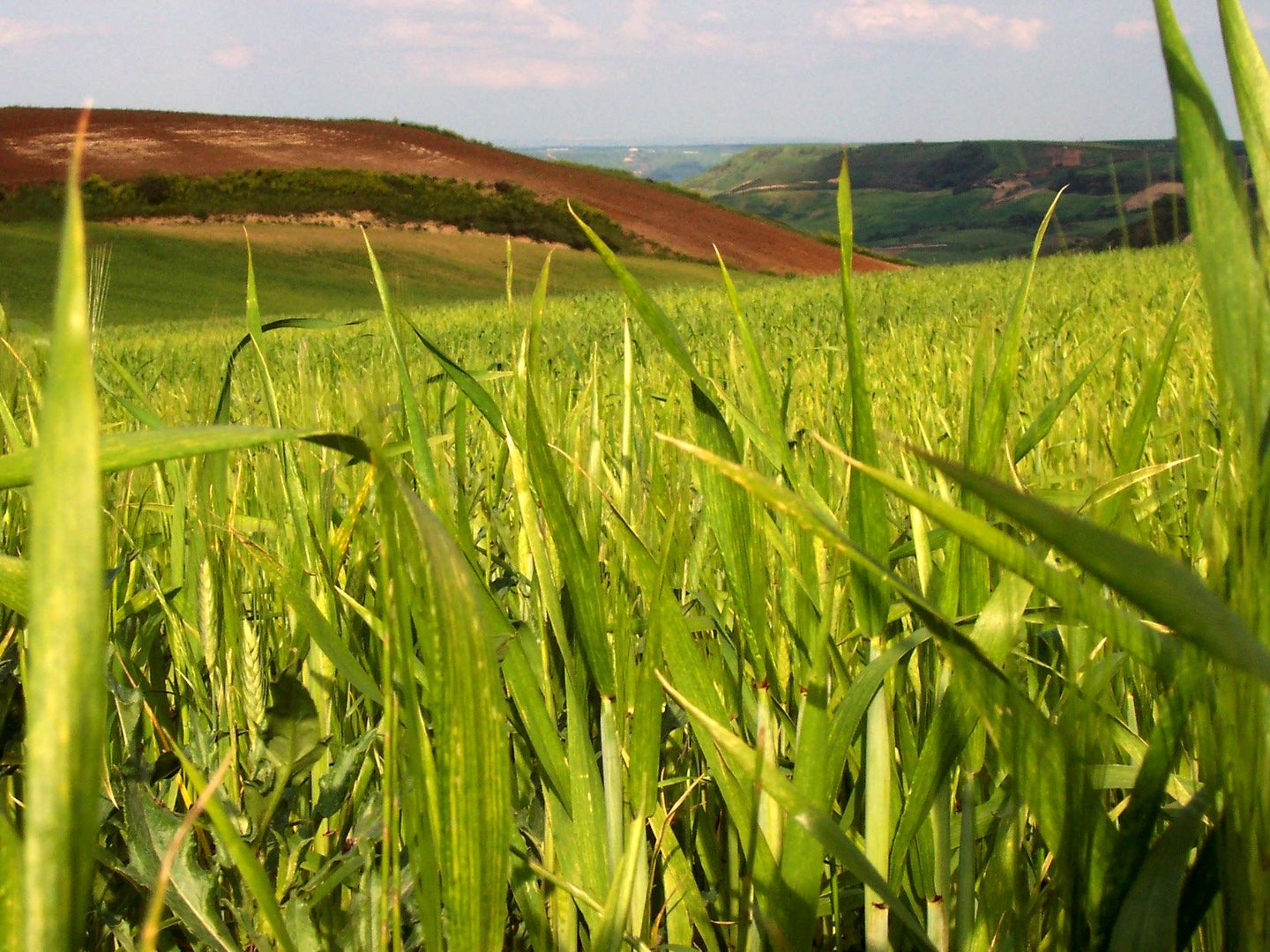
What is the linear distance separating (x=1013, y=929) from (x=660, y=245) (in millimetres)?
33520

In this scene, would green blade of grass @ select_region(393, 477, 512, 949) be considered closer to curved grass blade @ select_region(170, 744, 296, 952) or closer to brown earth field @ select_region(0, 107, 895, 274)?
curved grass blade @ select_region(170, 744, 296, 952)

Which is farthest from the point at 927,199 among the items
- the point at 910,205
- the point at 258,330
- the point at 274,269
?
the point at 258,330

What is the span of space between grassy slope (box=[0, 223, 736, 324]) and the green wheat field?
58.1 ft

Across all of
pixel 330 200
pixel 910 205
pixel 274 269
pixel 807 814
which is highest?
pixel 910 205

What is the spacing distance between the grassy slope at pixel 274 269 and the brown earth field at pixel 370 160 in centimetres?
436

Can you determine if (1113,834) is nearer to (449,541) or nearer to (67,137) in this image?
(449,541)

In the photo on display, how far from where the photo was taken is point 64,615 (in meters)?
0.18

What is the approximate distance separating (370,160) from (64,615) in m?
37.2

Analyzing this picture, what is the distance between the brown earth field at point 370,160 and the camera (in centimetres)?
3073

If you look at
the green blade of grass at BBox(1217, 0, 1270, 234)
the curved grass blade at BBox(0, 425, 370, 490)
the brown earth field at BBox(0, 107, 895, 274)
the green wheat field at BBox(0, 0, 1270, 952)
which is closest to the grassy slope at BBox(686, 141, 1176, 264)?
the brown earth field at BBox(0, 107, 895, 274)

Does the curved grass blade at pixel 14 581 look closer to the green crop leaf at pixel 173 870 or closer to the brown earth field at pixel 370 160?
the green crop leaf at pixel 173 870

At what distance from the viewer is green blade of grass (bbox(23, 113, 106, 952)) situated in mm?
176

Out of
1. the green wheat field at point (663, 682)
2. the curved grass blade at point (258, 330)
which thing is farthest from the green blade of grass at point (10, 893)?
the curved grass blade at point (258, 330)

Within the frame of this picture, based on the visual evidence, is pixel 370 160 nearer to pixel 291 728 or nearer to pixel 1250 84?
pixel 291 728
